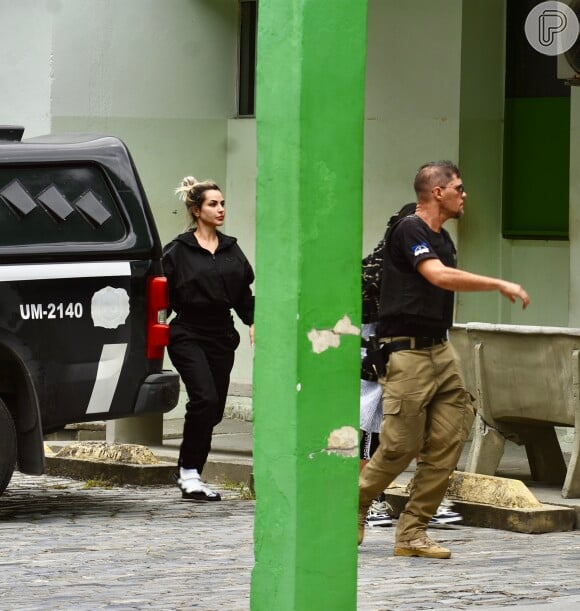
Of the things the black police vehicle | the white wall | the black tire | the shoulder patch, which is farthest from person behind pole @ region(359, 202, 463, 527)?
the white wall

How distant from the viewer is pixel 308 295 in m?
6.05

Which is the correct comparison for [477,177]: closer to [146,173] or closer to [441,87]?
[441,87]

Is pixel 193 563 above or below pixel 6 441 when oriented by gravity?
below

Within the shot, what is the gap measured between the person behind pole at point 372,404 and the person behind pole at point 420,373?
1005 mm

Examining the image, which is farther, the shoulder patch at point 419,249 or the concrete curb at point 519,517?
the concrete curb at point 519,517

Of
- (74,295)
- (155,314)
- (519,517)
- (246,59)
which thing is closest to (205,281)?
(155,314)

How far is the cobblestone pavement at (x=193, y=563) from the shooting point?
7.74 metres

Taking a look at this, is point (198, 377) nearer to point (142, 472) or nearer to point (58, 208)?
point (142, 472)

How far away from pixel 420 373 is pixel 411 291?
392 millimetres

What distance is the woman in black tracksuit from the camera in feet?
37.0

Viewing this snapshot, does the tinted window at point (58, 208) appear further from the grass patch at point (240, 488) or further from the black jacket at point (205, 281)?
the grass patch at point (240, 488)

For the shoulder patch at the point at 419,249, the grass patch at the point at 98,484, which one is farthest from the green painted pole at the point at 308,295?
the grass patch at the point at 98,484

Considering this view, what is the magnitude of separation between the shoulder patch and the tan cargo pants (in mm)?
492

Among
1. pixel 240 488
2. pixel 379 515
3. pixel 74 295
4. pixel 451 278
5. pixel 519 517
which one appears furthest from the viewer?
pixel 240 488
